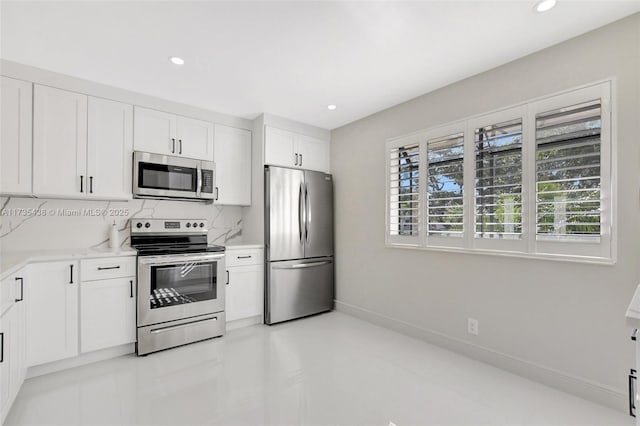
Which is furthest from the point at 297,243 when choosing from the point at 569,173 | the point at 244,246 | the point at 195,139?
the point at 569,173

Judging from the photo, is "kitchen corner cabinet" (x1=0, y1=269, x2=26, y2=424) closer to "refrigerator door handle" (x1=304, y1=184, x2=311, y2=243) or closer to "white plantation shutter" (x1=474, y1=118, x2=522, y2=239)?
"refrigerator door handle" (x1=304, y1=184, x2=311, y2=243)

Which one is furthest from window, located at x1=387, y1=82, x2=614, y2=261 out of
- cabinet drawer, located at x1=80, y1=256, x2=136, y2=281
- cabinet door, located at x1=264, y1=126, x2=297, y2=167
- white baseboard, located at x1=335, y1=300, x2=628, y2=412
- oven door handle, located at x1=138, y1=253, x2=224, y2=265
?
cabinet drawer, located at x1=80, y1=256, x2=136, y2=281

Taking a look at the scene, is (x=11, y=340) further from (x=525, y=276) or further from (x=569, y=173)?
(x=569, y=173)

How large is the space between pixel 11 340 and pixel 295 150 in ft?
10.1

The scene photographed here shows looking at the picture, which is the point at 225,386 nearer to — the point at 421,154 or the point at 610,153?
the point at 421,154

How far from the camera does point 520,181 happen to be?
8.00 ft

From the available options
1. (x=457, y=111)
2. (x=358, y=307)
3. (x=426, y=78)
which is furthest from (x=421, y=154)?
(x=358, y=307)

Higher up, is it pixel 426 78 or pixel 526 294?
pixel 426 78

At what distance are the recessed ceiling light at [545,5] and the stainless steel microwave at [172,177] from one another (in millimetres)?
3209

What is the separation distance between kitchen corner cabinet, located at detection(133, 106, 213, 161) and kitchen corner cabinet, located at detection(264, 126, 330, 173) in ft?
2.30

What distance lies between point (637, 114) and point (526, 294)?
1393 mm

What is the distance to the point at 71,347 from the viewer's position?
2508mm

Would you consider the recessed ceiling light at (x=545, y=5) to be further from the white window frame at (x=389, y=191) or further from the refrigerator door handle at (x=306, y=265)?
the refrigerator door handle at (x=306, y=265)

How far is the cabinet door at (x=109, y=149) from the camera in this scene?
292 centimetres
